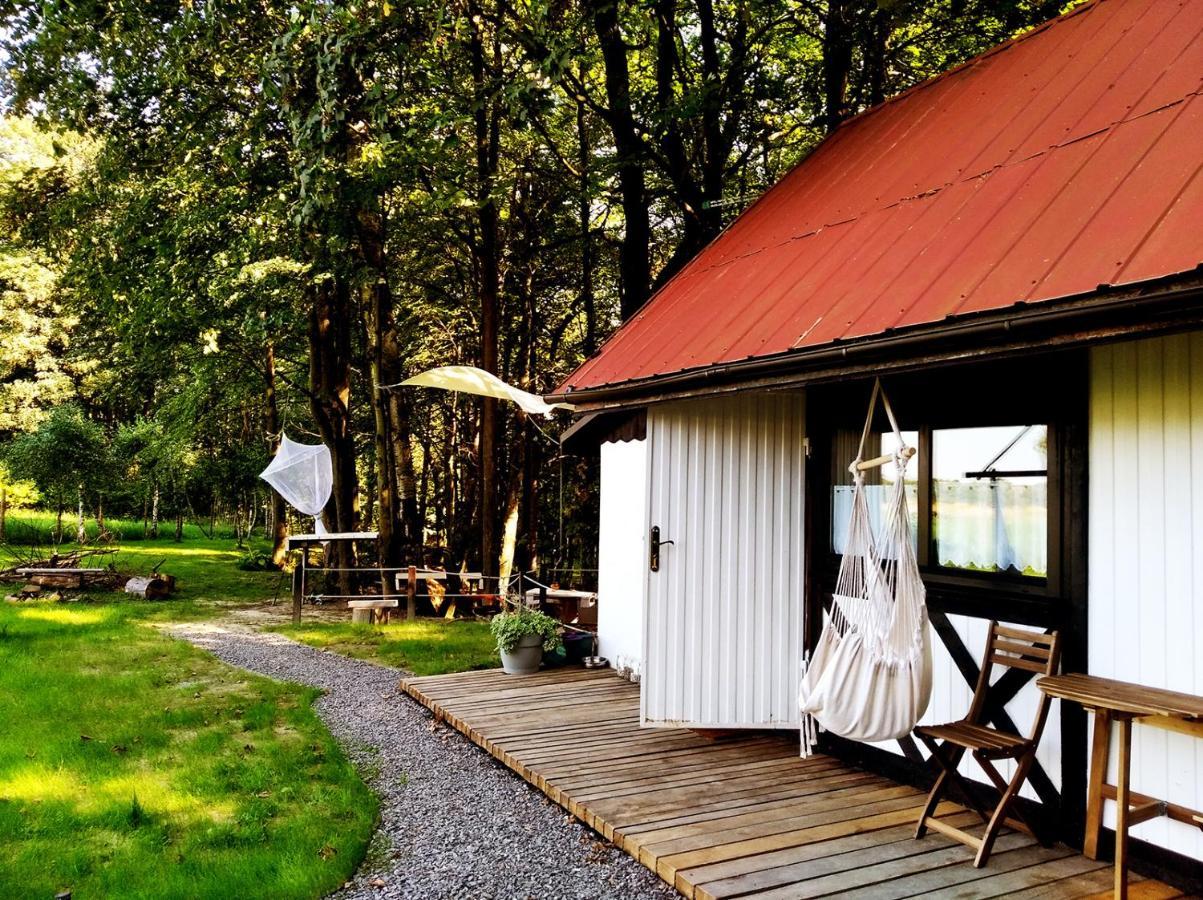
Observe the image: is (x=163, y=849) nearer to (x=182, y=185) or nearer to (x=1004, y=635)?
(x=1004, y=635)

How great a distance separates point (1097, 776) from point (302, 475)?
9.74 meters

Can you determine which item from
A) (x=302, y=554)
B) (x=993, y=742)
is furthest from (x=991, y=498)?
(x=302, y=554)

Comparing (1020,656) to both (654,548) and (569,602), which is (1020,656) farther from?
(569,602)

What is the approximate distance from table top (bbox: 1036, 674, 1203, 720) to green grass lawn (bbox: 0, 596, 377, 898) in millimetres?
2843

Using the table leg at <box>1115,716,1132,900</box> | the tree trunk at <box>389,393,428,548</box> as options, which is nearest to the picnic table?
the tree trunk at <box>389,393,428,548</box>

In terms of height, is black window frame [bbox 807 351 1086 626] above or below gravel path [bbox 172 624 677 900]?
above

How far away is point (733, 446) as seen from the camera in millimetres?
4777

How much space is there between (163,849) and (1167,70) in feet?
18.2

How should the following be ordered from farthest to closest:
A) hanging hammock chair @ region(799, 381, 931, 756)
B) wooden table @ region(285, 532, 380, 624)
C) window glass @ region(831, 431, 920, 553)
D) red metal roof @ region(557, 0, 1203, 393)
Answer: wooden table @ region(285, 532, 380, 624)
window glass @ region(831, 431, 920, 553)
hanging hammock chair @ region(799, 381, 931, 756)
red metal roof @ region(557, 0, 1203, 393)

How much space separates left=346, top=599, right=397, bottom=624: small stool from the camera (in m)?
10.2

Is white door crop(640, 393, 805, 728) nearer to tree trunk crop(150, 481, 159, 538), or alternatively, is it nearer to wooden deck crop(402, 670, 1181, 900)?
wooden deck crop(402, 670, 1181, 900)

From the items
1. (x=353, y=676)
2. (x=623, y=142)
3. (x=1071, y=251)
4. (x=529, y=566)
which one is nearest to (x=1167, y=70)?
(x=1071, y=251)

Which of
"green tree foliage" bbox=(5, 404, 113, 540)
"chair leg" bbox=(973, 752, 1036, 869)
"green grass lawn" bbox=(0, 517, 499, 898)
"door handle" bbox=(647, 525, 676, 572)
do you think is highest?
"green tree foliage" bbox=(5, 404, 113, 540)

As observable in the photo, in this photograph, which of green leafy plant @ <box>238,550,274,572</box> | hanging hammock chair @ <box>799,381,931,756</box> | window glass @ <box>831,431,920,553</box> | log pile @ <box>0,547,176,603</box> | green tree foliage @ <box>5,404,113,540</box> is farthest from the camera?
green leafy plant @ <box>238,550,274,572</box>
